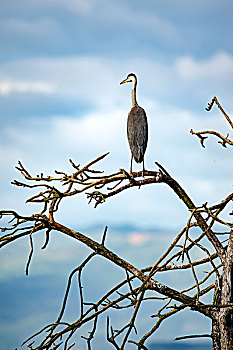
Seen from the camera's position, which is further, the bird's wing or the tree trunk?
the bird's wing

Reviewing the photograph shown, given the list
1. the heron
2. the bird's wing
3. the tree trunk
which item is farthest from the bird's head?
the tree trunk

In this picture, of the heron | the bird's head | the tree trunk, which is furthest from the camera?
the bird's head

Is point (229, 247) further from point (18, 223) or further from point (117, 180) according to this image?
point (18, 223)

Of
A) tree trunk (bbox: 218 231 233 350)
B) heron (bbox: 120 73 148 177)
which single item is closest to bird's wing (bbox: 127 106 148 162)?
heron (bbox: 120 73 148 177)

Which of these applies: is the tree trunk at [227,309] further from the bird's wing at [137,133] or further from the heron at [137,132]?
the bird's wing at [137,133]

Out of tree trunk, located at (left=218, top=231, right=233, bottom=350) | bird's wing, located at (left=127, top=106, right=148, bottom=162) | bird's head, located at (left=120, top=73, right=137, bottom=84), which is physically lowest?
tree trunk, located at (left=218, top=231, right=233, bottom=350)

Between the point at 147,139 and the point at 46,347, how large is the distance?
3.29 m

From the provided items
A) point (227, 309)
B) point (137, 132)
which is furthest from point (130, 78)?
point (227, 309)

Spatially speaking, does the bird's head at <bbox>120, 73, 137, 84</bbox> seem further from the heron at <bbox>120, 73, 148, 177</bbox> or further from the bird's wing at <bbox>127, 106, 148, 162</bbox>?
the bird's wing at <bbox>127, 106, 148, 162</bbox>

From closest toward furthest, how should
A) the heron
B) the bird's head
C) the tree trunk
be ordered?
the tree trunk
the heron
the bird's head

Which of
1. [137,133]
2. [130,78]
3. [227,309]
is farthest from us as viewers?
[130,78]

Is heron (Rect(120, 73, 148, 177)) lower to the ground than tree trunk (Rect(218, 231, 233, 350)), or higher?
higher

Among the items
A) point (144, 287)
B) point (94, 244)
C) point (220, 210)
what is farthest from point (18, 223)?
point (220, 210)

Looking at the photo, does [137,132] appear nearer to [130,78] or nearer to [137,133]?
[137,133]
